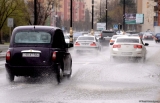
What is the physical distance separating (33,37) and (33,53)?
0.62m

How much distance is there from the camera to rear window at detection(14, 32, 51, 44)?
1622 centimetres

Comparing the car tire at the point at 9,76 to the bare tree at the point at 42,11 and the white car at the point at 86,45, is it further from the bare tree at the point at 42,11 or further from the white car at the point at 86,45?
the bare tree at the point at 42,11

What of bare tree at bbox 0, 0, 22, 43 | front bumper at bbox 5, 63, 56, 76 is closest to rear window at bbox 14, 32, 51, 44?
front bumper at bbox 5, 63, 56, 76

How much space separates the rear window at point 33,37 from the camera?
16.2 meters

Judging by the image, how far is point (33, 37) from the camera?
16281 mm

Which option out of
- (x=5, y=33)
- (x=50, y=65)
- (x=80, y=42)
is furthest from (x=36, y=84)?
(x=5, y=33)

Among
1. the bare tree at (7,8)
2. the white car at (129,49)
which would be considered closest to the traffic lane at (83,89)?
the white car at (129,49)

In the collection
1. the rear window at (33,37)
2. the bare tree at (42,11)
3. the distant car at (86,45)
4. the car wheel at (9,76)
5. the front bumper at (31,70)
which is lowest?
the distant car at (86,45)

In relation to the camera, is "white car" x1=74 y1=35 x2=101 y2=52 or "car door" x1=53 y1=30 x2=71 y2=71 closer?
"car door" x1=53 y1=30 x2=71 y2=71

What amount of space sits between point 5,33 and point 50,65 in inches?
2379

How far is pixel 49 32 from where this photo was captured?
16422 millimetres

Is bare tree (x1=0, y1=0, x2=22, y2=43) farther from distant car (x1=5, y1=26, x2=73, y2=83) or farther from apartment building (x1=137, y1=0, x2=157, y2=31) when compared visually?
apartment building (x1=137, y1=0, x2=157, y2=31)

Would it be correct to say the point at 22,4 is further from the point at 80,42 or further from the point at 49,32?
the point at 49,32

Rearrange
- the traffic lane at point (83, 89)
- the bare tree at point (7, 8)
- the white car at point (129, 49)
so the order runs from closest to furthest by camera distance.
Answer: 1. the traffic lane at point (83, 89)
2. the white car at point (129, 49)
3. the bare tree at point (7, 8)
